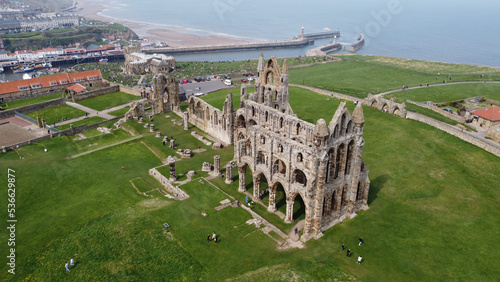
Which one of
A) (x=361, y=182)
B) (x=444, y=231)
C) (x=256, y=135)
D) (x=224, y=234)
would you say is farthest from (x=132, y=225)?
(x=444, y=231)

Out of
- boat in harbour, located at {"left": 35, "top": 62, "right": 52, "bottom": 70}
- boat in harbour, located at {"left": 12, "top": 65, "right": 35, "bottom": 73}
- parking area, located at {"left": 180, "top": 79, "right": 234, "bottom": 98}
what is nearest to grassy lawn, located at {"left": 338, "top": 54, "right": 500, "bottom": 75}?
→ parking area, located at {"left": 180, "top": 79, "right": 234, "bottom": 98}

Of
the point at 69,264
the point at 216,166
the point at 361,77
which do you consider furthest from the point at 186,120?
the point at 361,77

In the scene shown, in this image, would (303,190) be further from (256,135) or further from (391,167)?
(391,167)

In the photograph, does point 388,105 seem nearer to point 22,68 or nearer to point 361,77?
point 361,77

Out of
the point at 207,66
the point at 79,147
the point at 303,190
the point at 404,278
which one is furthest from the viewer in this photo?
the point at 207,66

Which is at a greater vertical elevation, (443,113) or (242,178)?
(443,113)

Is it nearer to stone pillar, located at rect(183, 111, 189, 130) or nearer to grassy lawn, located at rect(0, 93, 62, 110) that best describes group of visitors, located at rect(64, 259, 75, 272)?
stone pillar, located at rect(183, 111, 189, 130)

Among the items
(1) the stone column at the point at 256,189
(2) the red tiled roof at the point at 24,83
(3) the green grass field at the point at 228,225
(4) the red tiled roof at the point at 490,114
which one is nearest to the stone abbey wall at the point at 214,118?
(3) the green grass field at the point at 228,225

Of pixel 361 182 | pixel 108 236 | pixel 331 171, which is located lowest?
pixel 108 236
